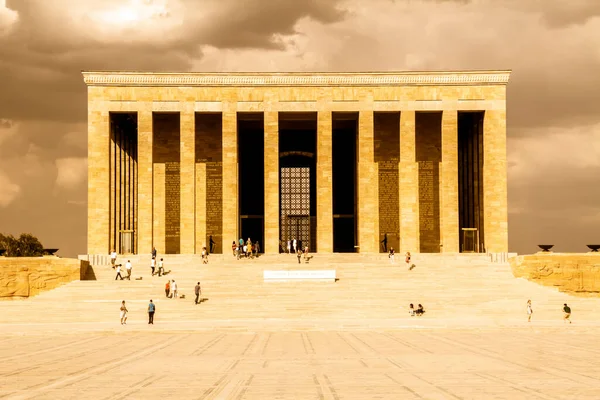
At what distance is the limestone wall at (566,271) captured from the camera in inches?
1307

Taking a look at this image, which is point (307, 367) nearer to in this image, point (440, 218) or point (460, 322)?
point (460, 322)

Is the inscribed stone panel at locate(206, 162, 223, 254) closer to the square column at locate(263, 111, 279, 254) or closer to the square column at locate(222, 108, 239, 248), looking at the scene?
the square column at locate(222, 108, 239, 248)

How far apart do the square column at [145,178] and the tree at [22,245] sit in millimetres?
16061

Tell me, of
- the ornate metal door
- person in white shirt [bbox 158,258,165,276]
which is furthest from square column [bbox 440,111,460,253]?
person in white shirt [bbox 158,258,165,276]

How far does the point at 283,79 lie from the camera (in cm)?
4159

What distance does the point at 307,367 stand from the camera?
14570 mm

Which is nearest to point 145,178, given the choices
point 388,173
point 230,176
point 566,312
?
point 230,176

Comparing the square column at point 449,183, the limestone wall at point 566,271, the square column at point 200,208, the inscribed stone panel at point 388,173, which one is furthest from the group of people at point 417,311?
the square column at point 200,208

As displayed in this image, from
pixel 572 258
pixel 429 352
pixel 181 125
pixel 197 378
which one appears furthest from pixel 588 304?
pixel 181 125

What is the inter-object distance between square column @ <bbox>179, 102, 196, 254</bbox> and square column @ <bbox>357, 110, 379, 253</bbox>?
9.44m

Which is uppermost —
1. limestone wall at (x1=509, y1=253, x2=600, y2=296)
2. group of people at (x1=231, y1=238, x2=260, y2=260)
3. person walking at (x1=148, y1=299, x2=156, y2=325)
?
group of people at (x1=231, y1=238, x2=260, y2=260)

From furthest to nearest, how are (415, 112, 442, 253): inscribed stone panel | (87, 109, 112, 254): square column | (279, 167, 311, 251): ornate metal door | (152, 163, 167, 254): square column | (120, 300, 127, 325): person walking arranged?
(279, 167, 311, 251): ornate metal door
(415, 112, 442, 253): inscribed stone panel
(152, 163, 167, 254): square column
(87, 109, 112, 254): square column
(120, 300, 127, 325): person walking

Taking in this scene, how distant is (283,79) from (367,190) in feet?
25.9

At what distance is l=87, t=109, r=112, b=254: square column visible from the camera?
134 feet
